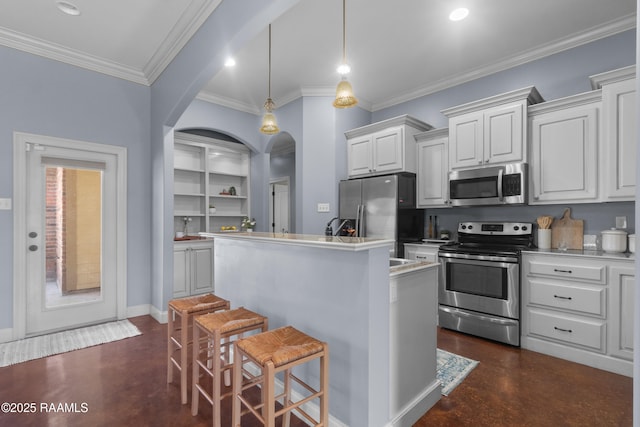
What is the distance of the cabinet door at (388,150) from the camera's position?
396 centimetres

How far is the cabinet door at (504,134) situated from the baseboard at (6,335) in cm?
520

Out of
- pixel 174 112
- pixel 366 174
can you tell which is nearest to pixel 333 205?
pixel 366 174

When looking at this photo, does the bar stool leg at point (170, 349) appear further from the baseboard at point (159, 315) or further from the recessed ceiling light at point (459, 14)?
the recessed ceiling light at point (459, 14)

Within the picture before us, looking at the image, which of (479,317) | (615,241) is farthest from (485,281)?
(615,241)

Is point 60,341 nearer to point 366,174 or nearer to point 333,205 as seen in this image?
point 333,205

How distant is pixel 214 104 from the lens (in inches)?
184

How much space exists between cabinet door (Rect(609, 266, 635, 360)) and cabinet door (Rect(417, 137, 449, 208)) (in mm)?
1702

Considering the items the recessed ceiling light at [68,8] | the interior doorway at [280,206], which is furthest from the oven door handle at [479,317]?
the interior doorway at [280,206]

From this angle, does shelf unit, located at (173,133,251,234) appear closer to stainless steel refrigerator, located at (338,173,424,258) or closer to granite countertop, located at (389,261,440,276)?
stainless steel refrigerator, located at (338,173,424,258)

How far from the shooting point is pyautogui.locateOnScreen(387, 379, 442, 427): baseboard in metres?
1.76

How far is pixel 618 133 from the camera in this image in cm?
259

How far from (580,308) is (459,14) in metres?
2.80

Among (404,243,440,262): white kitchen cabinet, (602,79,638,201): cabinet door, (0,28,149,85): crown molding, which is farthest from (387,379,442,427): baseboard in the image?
(0,28,149,85): crown molding

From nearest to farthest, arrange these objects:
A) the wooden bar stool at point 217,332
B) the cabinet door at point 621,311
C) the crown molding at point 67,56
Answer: the wooden bar stool at point 217,332
the cabinet door at point 621,311
the crown molding at point 67,56
